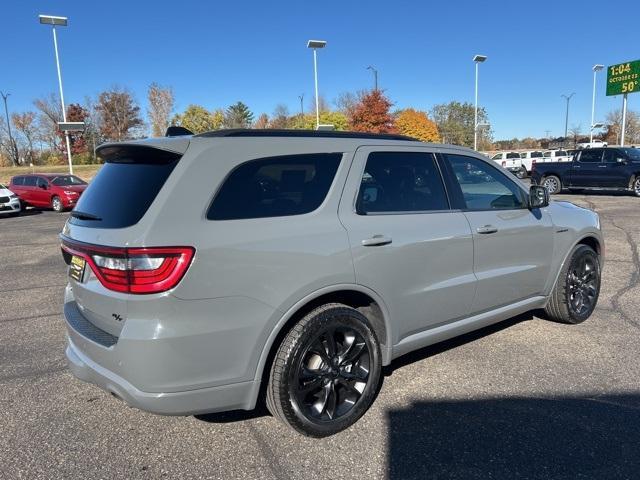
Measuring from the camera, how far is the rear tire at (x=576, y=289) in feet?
15.3

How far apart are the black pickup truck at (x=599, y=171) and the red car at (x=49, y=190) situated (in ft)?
62.2

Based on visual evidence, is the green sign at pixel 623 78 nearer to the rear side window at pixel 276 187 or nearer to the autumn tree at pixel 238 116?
the rear side window at pixel 276 187

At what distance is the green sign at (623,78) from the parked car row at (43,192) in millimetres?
33290

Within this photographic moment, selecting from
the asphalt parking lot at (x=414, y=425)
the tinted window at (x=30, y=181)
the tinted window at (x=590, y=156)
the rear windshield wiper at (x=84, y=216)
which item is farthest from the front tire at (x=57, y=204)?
the tinted window at (x=590, y=156)

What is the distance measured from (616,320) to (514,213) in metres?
1.92

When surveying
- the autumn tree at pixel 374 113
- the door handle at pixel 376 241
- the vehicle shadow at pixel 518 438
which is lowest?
the vehicle shadow at pixel 518 438

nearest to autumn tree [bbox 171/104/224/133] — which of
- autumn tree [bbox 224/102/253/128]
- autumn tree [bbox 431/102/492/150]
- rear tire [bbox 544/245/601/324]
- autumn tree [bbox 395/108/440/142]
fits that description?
autumn tree [bbox 224/102/253/128]

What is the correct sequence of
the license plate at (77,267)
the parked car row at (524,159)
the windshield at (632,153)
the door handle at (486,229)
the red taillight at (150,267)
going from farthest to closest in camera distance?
the parked car row at (524,159) < the windshield at (632,153) < the door handle at (486,229) < the license plate at (77,267) < the red taillight at (150,267)

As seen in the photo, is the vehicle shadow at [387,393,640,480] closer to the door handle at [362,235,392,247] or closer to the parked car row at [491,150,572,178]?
the door handle at [362,235,392,247]

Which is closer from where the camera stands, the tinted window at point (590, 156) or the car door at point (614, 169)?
the car door at point (614, 169)

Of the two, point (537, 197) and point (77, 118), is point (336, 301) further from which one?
point (77, 118)

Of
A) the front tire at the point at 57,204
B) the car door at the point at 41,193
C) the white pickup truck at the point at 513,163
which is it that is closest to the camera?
the front tire at the point at 57,204

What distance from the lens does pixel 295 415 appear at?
9.35ft

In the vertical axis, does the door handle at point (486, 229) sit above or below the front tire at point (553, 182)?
above
